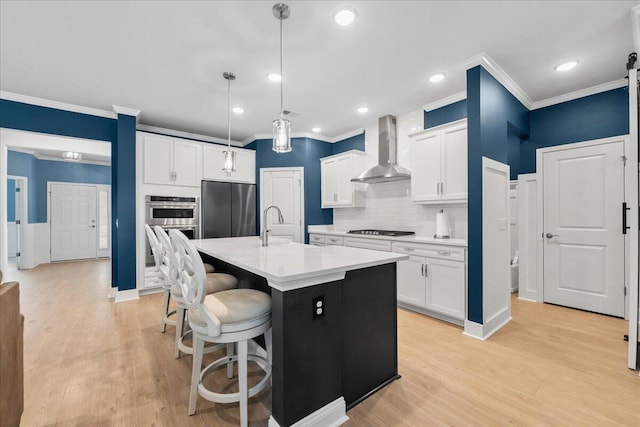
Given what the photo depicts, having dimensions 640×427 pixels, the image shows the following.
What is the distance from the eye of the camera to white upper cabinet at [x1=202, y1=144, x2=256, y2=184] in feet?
15.8

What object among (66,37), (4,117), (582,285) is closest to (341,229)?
(582,285)

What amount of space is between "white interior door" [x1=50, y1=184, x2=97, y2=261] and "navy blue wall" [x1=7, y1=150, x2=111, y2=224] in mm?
180

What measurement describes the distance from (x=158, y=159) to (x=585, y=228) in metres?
5.82

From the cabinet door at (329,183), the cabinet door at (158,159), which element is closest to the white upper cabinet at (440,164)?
the cabinet door at (329,183)

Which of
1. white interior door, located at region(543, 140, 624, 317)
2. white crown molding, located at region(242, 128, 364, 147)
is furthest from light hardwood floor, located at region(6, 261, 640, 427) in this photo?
white crown molding, located at region(242, 128, 364, 147)

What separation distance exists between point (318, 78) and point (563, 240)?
3.61 metres

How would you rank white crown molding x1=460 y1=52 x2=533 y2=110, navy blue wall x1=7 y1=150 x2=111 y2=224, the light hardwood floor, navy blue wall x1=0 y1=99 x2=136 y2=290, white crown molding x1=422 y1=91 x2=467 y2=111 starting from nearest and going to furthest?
the light hardwood floor, white crown molding x1=460 y1=52 x2=533 y2=110, white crown molding x1=422 y1=91 x2=467 y2=111, navy blue wall x1=0 y1=99 x2=136 y2=290, navy blue wall x1=7 y1=150 x2=111 y2=224

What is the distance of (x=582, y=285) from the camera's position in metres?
3.40

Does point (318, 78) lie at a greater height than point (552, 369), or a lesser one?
greater

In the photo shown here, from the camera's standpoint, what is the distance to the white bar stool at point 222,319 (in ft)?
4.82

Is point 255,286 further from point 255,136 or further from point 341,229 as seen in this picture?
point 255,136

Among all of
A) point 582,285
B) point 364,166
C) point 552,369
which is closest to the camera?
point 552,369

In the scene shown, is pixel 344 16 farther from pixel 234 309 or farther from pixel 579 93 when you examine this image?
pixel 579 93

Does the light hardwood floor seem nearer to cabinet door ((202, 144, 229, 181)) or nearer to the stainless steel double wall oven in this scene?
the stainless steel double wall oven
